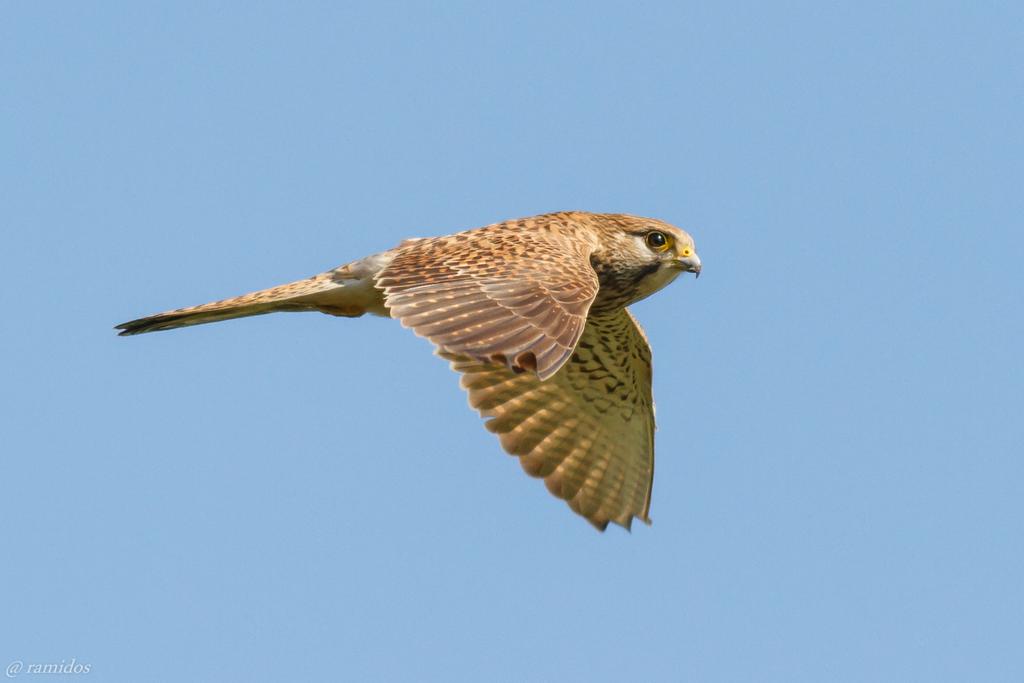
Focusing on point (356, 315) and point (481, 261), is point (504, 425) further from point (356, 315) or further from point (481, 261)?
point (481, 261)

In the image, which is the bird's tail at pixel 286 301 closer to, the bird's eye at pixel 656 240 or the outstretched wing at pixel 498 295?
the outstretched wing at pixel 498 295

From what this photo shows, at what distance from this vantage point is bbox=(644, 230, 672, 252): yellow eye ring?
33.5 ft

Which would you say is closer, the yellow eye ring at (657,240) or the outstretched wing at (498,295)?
the outstretched wing at (498,295)

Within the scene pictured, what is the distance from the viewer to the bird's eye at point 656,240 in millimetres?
10203

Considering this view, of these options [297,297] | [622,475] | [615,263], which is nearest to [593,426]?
[622,475]

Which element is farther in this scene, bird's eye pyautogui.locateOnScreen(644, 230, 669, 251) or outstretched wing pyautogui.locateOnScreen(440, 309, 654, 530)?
outstretched wing pyautogui.locateOnScreen(440, 309, 654, 530)

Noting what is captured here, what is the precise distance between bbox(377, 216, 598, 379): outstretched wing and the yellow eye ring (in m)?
0.67

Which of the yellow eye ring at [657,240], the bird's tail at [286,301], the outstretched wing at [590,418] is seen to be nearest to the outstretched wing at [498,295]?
the bird's tail at [286,301]

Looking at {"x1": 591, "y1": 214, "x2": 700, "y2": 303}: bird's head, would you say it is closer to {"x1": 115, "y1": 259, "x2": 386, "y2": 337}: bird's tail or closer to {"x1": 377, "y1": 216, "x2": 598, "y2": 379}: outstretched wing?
{"x1": 377, "y1": 216, "x2": 598, "y2": 379}: outstretched wing

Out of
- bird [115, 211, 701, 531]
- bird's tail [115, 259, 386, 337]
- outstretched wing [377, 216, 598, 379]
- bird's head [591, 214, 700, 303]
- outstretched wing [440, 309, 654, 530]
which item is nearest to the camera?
outstretched wing [377, 216, 598, 379]

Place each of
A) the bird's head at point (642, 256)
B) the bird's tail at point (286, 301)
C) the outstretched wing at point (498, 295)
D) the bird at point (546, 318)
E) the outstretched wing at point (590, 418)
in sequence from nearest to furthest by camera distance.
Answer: the outstretched wing at point (498, 295) → the bird at point (546, 318) → the bird's tail at point (286, 301) → the bird's head at point (642, 256) → the outstretched wing at point (590, 418)

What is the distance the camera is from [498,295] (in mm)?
8453

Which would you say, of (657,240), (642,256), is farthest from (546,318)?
(657,240)

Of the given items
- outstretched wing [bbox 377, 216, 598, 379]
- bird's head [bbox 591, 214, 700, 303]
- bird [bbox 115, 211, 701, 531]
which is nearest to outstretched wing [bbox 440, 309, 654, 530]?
bird [bbox 115, 211, 701, 531]
